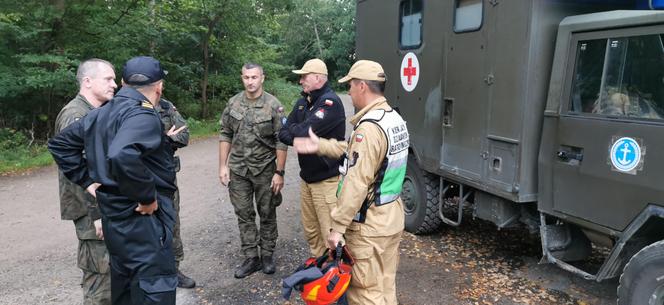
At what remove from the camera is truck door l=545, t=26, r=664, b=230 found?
2898 mm


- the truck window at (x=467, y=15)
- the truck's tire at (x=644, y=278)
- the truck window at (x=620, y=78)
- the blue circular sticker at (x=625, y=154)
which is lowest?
the truck's tire at (x=644, y=278)

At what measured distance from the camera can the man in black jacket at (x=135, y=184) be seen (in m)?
2.35

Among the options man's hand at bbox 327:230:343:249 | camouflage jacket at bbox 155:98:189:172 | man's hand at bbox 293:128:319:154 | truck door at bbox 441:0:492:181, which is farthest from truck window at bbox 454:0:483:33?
camouflage jacket at bbox 155:98:189:172

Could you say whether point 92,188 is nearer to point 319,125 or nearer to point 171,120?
point 171,120

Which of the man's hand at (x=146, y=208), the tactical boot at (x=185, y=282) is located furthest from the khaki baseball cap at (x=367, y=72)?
the tactical boot at (x=185, y=282)

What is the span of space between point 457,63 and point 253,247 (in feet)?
8.21

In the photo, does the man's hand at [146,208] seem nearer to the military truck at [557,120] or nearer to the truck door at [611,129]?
the military truck at [557,120]

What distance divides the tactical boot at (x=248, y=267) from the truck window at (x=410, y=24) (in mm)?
2715

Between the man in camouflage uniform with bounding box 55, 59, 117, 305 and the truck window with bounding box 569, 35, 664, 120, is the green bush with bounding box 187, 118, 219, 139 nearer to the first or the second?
the man in camouflage uniform with bounding box 55, 59, 117, 305

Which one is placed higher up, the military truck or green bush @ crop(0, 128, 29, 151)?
the military truck

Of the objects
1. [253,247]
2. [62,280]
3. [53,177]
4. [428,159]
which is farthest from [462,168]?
[53,177]

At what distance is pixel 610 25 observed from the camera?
124 inches

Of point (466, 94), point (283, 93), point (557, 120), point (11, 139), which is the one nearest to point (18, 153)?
point (11, 139)

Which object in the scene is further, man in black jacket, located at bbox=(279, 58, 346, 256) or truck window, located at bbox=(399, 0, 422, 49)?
truck window, located at bbox=(399, 0, 422, 49)
